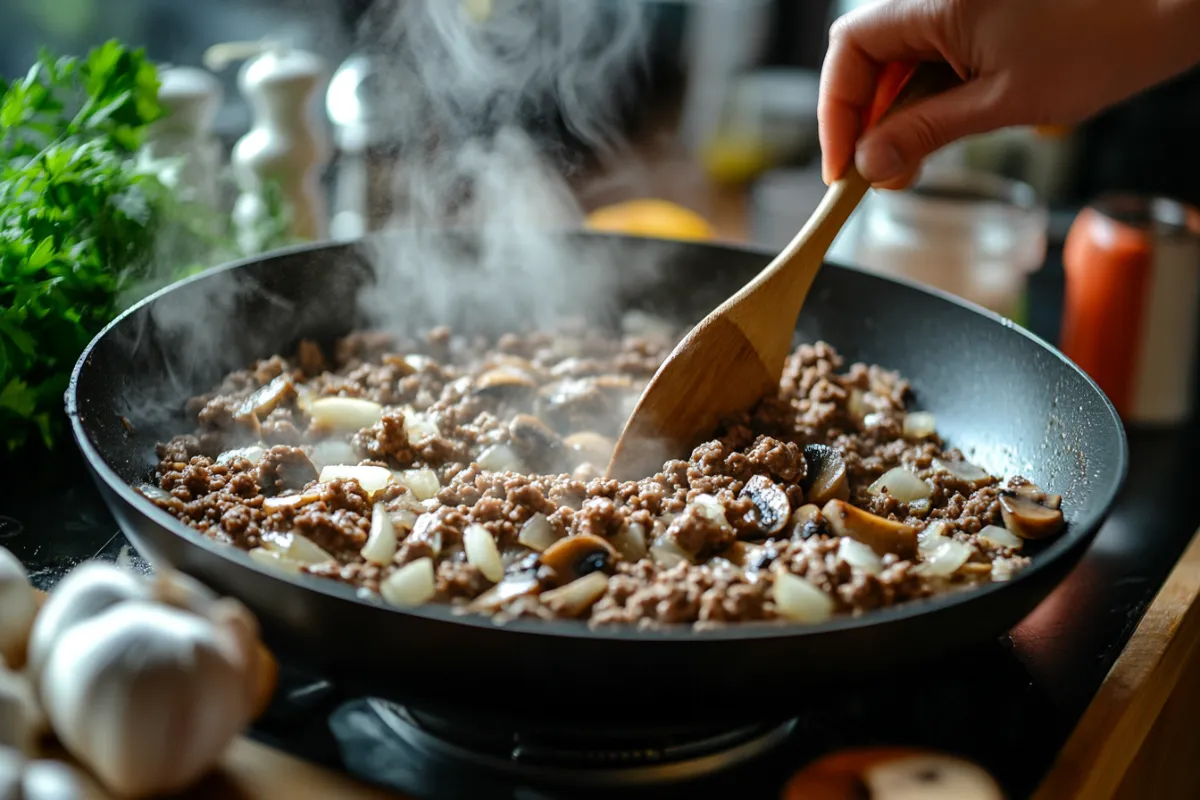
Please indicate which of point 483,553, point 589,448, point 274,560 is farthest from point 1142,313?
point 274,560

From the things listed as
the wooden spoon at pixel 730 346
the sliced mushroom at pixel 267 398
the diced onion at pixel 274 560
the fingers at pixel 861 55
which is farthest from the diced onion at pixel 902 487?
the sliced mushroom at pixel 267 398

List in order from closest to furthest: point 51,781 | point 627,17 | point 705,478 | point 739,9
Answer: point 51,781, point 705,478, point 627,17, point 739,9

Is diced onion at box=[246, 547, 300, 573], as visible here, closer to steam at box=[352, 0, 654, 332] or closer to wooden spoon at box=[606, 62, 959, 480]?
wooden spoon at box=[606, 62, 959, 480]

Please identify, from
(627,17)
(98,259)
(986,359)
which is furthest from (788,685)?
(627,17)

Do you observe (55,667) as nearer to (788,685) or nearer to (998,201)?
(788,685)

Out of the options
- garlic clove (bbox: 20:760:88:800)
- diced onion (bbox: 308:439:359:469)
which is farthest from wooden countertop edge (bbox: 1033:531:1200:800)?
diced onion (bbox: 308:439:359:469)
